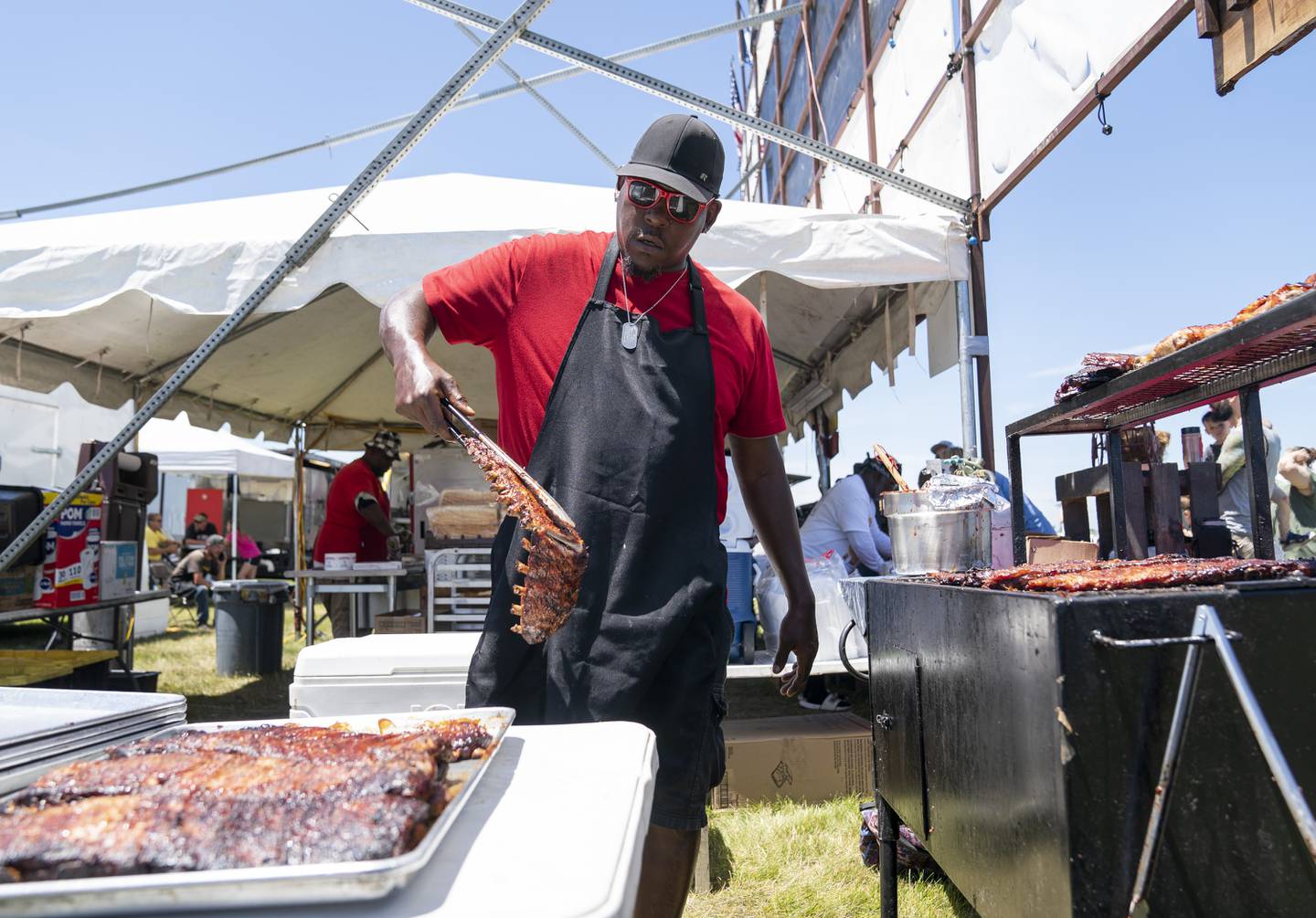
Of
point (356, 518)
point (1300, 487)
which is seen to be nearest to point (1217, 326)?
point (1300, 487)

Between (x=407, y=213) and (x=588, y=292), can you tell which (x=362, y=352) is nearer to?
(x=407, y=213)

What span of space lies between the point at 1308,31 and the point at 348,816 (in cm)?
356

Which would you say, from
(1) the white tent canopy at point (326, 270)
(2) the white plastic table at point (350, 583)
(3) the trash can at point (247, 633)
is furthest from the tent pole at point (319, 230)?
(3) the trash can at point (247, 633)

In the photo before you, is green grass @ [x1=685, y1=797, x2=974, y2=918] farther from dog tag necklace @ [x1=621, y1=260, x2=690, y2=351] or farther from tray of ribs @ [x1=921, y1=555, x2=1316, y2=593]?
dog tag necklace @ [x1=621, y1=260, x2=690, y2=351]

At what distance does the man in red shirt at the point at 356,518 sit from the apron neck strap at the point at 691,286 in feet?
18.6

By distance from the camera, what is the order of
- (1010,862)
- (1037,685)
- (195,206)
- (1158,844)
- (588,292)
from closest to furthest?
(1158,844), (1037,685), (1010,862), (588,292), (195,206)

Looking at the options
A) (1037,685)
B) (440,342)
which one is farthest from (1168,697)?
(440,342)

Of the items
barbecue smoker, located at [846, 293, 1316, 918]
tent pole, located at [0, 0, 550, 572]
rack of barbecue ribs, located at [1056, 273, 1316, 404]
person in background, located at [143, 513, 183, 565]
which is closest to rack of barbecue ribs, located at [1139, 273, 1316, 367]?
rack of barbecue ribs, located at [1056, 273, 1316, 404]

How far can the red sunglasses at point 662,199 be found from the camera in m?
2.10

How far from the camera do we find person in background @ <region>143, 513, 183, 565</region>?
14.9 metres

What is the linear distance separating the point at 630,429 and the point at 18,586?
549 cm

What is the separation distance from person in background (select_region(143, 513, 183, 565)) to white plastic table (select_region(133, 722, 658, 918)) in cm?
1628

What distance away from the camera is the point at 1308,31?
275 centimetres

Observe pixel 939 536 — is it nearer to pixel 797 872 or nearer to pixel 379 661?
pixel 797 872
